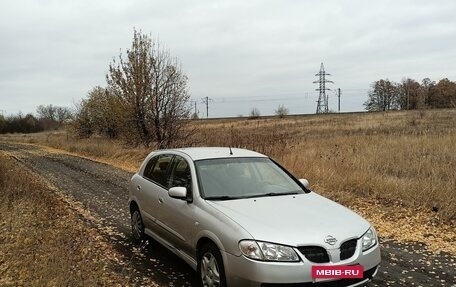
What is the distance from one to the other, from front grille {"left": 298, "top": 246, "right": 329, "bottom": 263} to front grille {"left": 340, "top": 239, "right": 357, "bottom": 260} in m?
0.19

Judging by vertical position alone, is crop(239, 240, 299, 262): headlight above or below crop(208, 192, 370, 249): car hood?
below

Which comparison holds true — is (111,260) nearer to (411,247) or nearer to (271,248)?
(271,248)

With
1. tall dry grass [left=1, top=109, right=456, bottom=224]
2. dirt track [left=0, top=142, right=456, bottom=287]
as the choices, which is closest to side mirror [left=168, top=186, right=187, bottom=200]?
dirt track [left=0, top=142, right=456, bottom=287]

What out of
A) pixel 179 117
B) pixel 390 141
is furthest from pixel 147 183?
pixel 179 117

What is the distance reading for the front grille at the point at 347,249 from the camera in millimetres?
4012

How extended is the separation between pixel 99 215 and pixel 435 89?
10482cm

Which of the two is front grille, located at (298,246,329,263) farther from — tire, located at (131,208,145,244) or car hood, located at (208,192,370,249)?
tire, located at (131,208,145,244)

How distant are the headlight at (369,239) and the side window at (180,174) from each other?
210 cm

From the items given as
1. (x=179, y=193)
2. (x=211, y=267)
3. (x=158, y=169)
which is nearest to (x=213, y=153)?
(x=158, y=169)

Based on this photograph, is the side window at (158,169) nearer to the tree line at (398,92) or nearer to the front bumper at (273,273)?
the front bumper at (273,273)

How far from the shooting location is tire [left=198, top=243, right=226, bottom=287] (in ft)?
13.8

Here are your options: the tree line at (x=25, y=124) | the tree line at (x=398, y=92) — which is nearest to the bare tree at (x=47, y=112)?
the tree line at (x=25, y=124)

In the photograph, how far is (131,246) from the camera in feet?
22.1

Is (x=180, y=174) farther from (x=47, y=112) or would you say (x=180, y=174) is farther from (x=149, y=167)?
(x=47, y=112)
